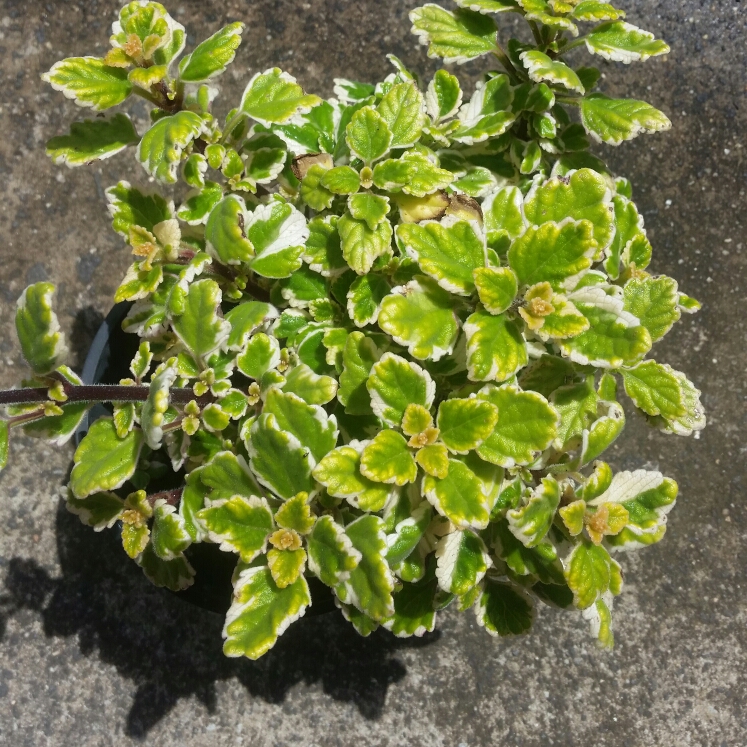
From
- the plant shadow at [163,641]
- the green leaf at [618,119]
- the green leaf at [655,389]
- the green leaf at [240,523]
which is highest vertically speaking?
the green leaf at [618,119]

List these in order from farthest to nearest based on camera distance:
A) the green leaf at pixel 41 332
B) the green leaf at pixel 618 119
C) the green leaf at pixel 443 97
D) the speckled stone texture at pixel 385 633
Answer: the speckled stone texture at pixel 385 633
the green leaf at pixel 443 97
the green leaf at pixel 618 119
the green leaf at pixel 41 332

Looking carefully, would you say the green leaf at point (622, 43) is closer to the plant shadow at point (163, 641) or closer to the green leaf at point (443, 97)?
the green leaf at point (443, 97)

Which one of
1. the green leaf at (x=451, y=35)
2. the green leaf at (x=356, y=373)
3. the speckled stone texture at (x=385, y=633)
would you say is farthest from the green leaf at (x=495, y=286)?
the speckled stone texture at (x=385, y=633)

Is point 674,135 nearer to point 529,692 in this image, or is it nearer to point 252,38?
point 252,38

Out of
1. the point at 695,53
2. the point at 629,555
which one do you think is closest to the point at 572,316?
the point at 629,555

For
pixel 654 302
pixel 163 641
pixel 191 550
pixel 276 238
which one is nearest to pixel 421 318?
pixel 276 238

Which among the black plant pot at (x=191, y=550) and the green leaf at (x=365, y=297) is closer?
the green leaf at (x=365, y=297)

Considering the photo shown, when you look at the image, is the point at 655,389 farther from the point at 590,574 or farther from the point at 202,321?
the point at 202,321
